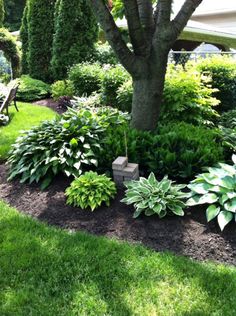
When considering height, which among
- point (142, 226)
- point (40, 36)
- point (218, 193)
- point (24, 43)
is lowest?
point (142, 226)

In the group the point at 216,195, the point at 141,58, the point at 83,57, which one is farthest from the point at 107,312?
the point at 83,57

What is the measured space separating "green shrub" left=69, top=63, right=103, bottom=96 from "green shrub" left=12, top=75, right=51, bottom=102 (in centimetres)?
249

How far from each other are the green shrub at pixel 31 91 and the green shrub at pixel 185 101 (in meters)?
6.70

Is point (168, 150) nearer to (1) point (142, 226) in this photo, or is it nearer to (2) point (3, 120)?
(1) point (142, 226)

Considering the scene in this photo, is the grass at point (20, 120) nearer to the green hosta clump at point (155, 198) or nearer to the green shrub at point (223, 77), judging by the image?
the green hosta clump at point (155, 198)

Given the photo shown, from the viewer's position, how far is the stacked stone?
171 inches

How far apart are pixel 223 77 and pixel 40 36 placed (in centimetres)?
863

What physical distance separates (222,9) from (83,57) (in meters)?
9.67

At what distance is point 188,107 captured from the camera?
6.20 meters

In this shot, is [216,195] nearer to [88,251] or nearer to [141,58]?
[88,251]

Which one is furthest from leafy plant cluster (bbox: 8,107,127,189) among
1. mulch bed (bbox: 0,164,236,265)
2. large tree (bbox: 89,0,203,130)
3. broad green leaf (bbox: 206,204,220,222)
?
broad green leaf (bbox: 206,204,220,222)

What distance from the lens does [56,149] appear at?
4.86 metres

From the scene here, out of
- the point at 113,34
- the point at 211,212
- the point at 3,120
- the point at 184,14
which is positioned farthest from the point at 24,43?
the point at 211,212

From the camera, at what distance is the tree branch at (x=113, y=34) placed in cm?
436
